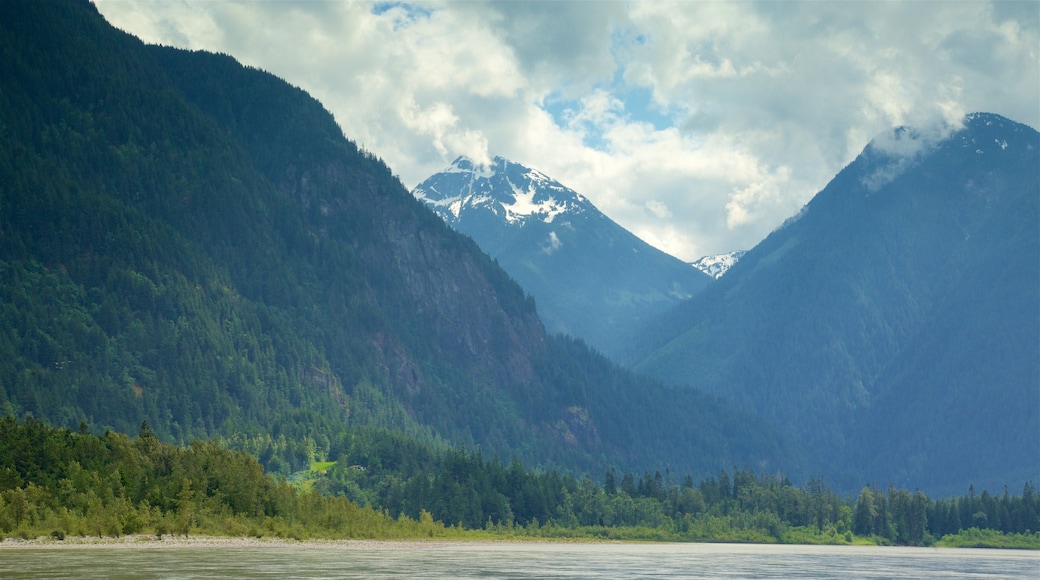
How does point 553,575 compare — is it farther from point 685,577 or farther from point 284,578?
point 284,578

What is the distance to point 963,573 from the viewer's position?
18225 centimetres

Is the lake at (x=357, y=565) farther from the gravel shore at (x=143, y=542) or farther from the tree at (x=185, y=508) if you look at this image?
the tree at (x=185, y=508)

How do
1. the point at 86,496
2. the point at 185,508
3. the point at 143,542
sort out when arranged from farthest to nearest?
the point at 185,508
the point at 86,496
the point at 143,542

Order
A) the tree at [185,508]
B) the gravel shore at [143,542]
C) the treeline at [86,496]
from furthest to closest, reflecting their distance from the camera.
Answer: the tree at [185,508]
the treeline at [86,496]
the gravel shore at [143,542]

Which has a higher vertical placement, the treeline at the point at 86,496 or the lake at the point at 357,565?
the treeline at the point at 86,496

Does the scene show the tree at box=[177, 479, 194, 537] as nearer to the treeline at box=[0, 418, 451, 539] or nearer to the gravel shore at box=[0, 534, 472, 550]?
the treeline at box=[0, 418, 451, 539]

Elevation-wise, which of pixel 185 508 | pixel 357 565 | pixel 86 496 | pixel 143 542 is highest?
pixel 86 496

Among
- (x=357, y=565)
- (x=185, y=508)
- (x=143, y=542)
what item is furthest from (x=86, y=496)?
(x=357, y=565)

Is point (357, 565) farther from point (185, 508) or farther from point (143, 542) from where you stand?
point (185, 508)

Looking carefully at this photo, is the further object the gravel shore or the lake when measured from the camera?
the gravel shore

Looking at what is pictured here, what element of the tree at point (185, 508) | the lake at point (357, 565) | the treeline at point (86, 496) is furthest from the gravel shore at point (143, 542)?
the tree at point (185, 508)

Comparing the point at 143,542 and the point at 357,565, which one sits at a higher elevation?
the point at 143,542

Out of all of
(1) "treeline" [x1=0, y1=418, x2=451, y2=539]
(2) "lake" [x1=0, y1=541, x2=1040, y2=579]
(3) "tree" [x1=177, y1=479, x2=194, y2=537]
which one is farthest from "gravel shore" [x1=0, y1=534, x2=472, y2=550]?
(3) "tree" [x1=177, y1=479, x2=194, y2=537]

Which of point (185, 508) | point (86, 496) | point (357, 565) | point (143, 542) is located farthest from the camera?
point (185, 508)
